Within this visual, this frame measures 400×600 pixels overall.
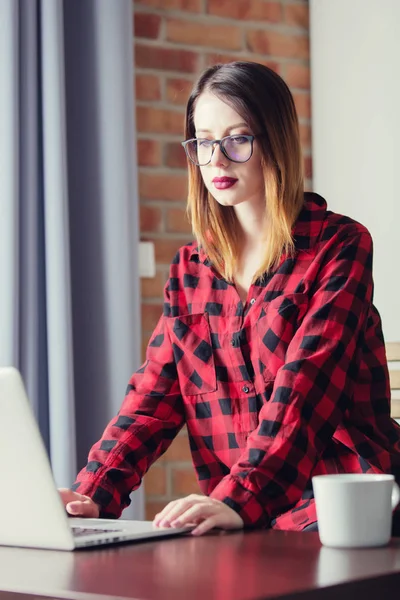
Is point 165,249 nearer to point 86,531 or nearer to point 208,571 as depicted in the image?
point 86,531

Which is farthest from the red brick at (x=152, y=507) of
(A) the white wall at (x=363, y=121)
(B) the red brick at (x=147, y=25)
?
(B) the red brick at (x=147, y=25)

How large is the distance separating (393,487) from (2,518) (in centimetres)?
46

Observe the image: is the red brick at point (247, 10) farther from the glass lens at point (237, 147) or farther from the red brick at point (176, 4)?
the glass lens at point (237, 147)

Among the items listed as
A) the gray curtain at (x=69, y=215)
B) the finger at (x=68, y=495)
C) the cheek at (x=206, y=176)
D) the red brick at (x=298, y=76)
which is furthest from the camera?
the red brick at (x=298, y=76)

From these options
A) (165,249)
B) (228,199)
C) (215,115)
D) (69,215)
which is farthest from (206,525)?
(165,249)

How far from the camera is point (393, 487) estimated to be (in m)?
1.13

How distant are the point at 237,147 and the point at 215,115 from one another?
2.9 inches

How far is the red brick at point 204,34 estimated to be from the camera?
259 centimetres

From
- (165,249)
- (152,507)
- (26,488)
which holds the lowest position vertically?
(152,507)

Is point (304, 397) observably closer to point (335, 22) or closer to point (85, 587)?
point (85, 587)

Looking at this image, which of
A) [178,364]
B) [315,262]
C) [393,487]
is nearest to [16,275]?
[178,364]

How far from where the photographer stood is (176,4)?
259cm

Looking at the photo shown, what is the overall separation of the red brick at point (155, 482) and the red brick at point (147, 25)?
1.08 m

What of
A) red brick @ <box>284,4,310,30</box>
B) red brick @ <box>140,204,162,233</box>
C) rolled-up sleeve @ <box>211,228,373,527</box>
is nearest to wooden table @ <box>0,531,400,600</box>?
rolled-up sleeve @ <box>211,228,373,527</box>
